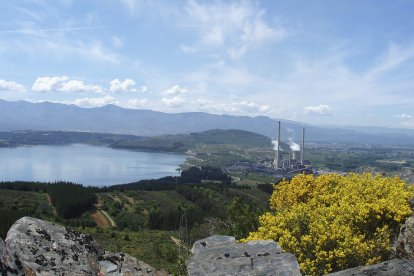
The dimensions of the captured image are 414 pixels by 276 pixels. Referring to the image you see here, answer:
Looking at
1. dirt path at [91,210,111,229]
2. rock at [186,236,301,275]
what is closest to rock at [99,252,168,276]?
rock at [186,236,301,275]

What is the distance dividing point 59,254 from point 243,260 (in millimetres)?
3755

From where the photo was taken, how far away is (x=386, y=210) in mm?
15586

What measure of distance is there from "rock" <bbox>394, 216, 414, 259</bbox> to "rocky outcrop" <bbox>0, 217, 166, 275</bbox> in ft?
26.7

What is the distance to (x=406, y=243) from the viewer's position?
1230cm

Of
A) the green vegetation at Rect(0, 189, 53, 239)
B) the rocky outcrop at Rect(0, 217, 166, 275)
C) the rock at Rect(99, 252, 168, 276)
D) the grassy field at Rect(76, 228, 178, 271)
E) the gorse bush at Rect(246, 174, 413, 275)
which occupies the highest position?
the rocky outcrop at Rect(0, 217, 166, 275)

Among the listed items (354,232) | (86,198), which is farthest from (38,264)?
(86,198)

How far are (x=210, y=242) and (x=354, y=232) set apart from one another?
7.44m

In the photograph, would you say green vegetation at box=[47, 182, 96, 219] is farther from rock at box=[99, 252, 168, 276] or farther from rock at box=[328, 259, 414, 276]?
rock at box=[328, 259, 414, 276]

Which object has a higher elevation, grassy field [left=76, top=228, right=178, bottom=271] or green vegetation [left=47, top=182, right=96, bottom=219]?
grassy field [left=76, top=228, right=178, bottom=271]

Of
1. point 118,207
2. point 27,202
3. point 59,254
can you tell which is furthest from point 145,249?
point 27,202

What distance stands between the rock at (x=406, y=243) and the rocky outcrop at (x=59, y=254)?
26.7ft

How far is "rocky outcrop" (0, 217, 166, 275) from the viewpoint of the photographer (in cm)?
651

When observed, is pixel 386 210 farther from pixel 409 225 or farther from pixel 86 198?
pixel 86 198

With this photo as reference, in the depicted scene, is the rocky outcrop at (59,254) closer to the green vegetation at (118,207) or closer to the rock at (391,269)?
the rock at (391,269)
